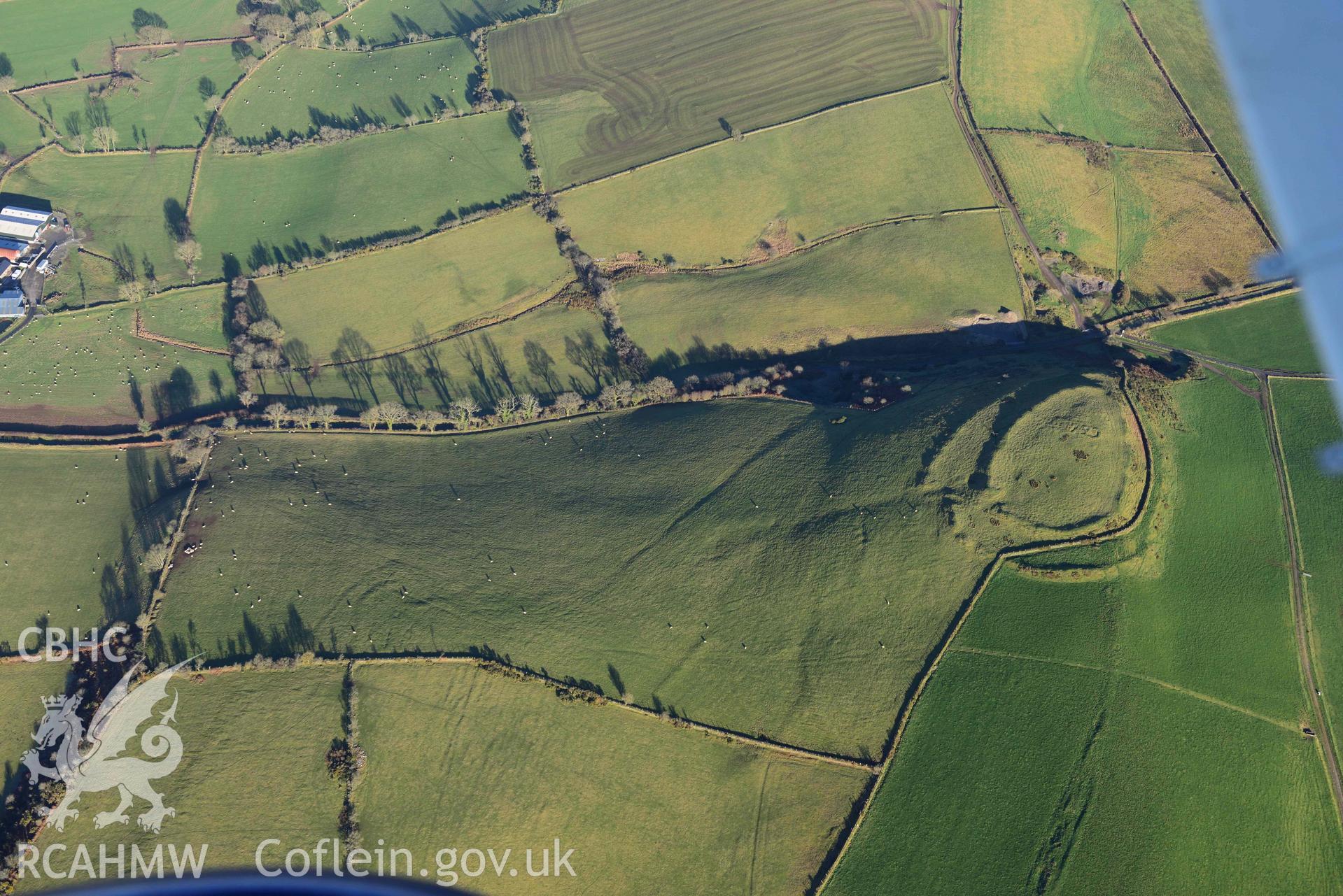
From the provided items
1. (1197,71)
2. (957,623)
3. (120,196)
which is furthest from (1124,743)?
(120,196)

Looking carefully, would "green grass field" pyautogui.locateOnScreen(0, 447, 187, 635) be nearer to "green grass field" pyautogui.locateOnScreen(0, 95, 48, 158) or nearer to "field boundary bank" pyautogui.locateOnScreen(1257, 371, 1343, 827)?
"green grass field" pyautogui.locateOnScreen(0, 95, 48, 158)

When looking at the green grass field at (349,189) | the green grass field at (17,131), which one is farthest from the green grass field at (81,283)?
the green grass field at (17,131)

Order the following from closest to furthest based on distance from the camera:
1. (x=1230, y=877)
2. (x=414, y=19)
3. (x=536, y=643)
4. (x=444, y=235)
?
1. (x=1230, y=877)
2. (x=536, y=643)
3. (x=444, y=235)
4. (x=414, y=19)

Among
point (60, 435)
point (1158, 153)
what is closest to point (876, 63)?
point (1158, 153)

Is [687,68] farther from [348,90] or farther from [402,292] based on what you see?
[402,292]

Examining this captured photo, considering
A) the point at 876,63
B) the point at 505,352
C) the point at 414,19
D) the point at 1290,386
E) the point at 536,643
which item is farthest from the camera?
the point at 414,19

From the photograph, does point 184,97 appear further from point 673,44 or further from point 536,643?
point 536,643
